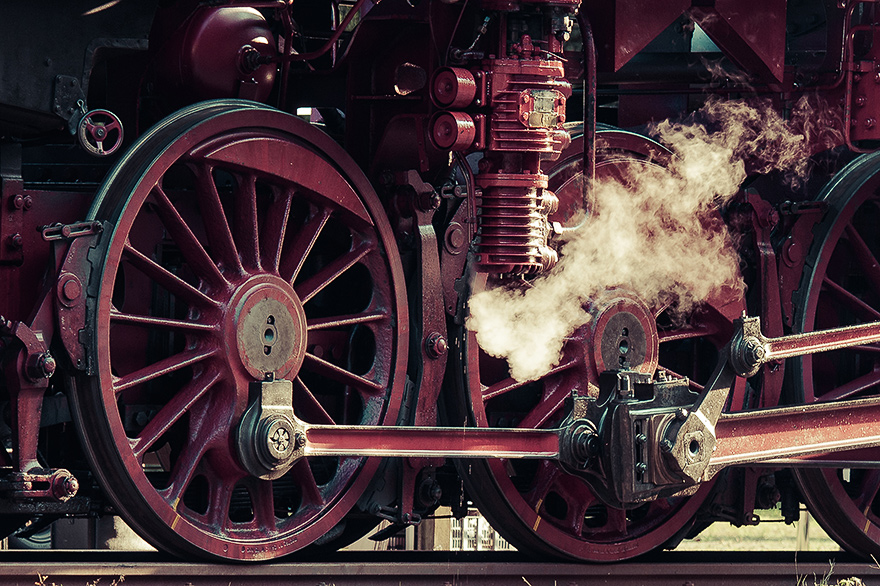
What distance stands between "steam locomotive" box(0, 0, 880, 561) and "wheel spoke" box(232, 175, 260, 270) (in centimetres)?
A: 2

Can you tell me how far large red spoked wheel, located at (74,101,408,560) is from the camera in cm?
470

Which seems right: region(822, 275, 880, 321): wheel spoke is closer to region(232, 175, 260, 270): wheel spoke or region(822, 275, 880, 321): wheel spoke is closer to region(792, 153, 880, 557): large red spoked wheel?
region(792, 153, 880, 557): large red spoked wheel

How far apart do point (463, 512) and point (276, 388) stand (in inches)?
60.5

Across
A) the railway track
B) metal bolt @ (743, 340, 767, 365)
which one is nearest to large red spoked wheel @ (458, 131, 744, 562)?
the railway track

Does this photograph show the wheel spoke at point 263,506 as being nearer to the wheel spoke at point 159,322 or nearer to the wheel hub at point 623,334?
the wheel spoke at point 159,322

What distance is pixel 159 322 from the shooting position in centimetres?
477

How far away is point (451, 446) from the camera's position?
5.09m

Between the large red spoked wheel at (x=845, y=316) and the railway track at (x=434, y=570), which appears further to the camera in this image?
the large red spoked wheel at (x=845, y=316)

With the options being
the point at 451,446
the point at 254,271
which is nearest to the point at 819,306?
the point at 451,446

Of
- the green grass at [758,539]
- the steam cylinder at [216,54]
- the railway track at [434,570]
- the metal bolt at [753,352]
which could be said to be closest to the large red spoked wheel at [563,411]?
the railway track at [434,570]

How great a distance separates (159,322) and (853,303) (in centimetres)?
354

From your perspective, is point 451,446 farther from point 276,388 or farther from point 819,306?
point 819,306

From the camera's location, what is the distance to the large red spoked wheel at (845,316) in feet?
20.9

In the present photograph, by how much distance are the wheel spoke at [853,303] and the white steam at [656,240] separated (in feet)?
1.83
